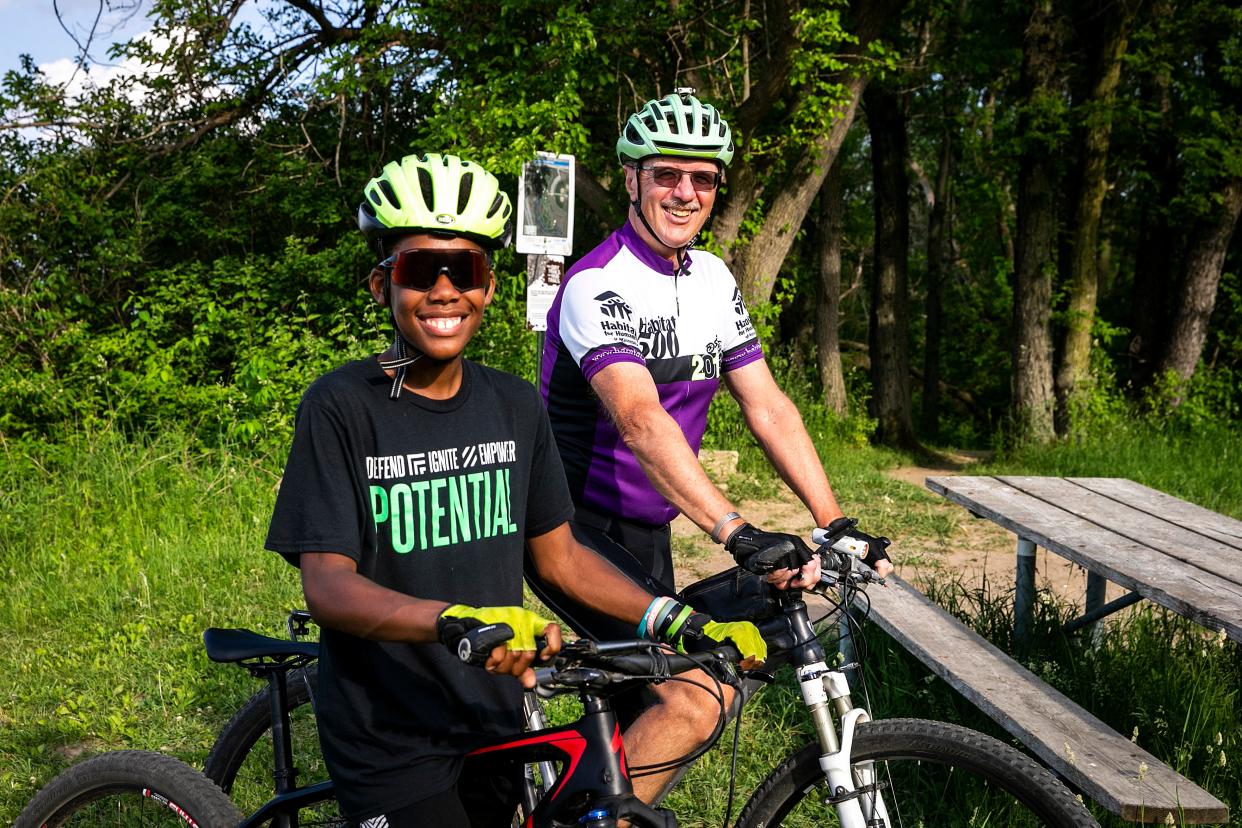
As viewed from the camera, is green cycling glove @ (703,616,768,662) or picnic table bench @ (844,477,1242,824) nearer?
green cycling glove @ (703,616,768,662)

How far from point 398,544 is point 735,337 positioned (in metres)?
1.46

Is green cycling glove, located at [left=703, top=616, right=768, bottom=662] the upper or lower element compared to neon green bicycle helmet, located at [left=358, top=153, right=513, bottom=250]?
lower

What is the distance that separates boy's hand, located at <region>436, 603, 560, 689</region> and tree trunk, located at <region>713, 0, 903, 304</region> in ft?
35.9

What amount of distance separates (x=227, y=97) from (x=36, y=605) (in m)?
9.04

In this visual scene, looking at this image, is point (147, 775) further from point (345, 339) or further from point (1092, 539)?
point (345, 339)

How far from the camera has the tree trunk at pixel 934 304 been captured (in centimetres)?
2327

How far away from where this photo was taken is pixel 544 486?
2498 mm

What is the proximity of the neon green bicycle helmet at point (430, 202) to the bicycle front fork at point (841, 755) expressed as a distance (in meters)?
1.18

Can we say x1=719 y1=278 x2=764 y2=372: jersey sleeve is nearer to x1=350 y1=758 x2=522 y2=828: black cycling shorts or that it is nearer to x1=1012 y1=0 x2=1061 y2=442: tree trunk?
x1=350 y1=758 x2=522 y2=828: black cycling shorts

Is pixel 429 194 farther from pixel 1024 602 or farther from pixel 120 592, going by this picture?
pixel 120 592

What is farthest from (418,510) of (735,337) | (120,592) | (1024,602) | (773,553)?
(120,592)

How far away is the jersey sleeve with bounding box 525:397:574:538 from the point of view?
2.48 m

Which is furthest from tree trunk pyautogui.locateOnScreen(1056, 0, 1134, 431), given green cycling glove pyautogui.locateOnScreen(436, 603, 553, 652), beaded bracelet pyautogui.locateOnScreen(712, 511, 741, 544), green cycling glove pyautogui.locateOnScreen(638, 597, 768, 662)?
green cycling glove pyautogui.locateOnScreen(436, 603, 553, 652)

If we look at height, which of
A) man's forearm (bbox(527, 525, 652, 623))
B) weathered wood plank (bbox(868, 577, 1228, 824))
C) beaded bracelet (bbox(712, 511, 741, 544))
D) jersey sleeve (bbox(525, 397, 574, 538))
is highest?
jersey sleeve (bbox(525, 397, 574, 538))
